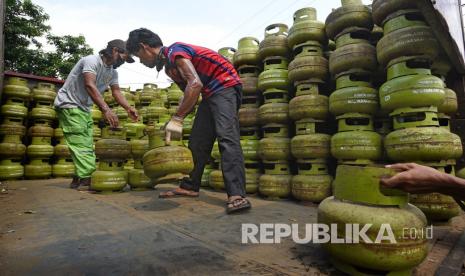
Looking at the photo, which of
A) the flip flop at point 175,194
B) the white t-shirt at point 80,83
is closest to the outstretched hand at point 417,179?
the flip flop at point 175,194

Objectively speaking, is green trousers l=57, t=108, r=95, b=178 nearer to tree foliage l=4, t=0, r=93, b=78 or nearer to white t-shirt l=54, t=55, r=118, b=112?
white t-shirt l=54, t=55, r=118, b=112

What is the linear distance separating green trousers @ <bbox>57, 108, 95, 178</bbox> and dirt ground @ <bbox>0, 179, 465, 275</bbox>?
1.36 meters

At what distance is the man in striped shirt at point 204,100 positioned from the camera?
2848 millimetres

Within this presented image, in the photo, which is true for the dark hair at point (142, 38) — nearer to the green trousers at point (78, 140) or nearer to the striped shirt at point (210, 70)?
the striped shirt at point (210, 70)

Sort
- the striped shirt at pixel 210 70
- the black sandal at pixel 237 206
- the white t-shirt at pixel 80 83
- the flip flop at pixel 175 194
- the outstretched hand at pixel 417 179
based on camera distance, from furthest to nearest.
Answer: the white t-shirt at pixel 80 83
the flip flop at pixel 175 194
the striped shirt at pixel 210 70
the black sandal at pixel 237 206
the outstretched hand at pixel 417 179

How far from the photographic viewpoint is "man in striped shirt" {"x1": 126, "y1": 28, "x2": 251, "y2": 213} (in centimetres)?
285

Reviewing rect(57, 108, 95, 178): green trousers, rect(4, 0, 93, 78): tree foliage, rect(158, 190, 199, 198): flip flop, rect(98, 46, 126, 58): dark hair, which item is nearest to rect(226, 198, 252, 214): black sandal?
rect(158, 190, 199, 198): flip flop

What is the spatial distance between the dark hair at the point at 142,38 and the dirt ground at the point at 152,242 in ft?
6.35

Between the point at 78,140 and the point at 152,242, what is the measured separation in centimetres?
342

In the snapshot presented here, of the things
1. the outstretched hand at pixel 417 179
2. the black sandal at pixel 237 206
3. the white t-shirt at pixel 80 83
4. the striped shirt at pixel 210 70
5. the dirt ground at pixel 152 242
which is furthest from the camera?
the white t-shirt at pixel 80 83

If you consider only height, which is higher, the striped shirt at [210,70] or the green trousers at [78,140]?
the striped shirt at [210,70]

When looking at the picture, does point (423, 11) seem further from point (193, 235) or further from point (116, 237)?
point (116, 237)

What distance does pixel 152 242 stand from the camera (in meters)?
1.88

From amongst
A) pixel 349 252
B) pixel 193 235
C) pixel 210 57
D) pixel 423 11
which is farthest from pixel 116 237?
pixel 423 11
